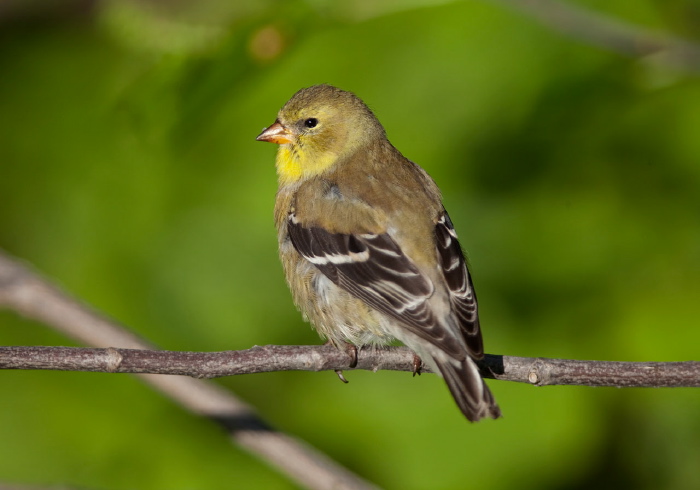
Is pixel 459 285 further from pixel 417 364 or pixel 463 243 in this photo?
pixel 463 243

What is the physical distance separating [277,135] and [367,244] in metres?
0.84

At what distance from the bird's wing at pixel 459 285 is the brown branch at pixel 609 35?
86 centimetres

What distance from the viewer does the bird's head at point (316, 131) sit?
4020 millimetres

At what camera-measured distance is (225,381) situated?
12.8 feet

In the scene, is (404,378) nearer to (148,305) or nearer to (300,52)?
(148,305)

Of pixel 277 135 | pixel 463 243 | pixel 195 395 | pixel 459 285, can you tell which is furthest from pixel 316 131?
pixel 195 395

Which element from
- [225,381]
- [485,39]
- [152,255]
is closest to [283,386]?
[225,381]

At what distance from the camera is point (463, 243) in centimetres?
396

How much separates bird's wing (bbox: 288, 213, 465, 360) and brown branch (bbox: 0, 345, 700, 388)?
0.22 metres

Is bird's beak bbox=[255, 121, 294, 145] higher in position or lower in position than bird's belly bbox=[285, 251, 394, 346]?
higher

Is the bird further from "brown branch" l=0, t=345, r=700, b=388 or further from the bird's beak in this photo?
"brown branch" l=0, t=345, r=700, b=388

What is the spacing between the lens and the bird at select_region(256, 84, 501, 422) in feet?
9.98

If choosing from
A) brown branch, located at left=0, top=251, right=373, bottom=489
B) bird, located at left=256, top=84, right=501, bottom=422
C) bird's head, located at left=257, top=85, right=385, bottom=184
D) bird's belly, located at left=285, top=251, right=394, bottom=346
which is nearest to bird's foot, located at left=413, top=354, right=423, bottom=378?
bird, located at left=256, top=84, right=501, bottom=422

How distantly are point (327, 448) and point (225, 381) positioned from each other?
1.74ft
